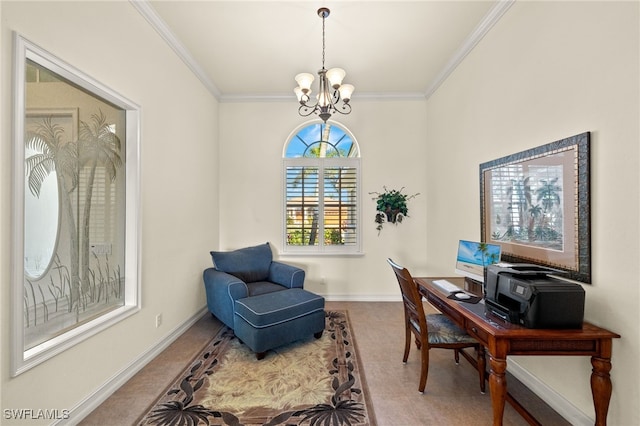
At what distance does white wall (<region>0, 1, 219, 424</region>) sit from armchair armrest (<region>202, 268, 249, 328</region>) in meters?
0.23

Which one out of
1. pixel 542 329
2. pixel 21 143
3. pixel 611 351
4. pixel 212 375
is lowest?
pixel 212 375

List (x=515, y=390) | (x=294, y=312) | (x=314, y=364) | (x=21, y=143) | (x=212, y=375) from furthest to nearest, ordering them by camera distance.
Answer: (x=294, y=312), (x=314, y=364), (x=212, y=375), (x=515, y=390), (x=21, y=143)

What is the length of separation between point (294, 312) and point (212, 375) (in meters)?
0.86

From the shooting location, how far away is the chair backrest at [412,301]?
1.96 metres

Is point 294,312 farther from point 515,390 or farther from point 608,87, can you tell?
point 608,87

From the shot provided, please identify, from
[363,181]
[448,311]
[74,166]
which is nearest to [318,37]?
[363,181]

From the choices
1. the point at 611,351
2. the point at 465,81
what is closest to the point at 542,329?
the point at 611,351

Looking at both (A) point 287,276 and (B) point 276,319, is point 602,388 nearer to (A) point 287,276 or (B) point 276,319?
(B) point 276,319

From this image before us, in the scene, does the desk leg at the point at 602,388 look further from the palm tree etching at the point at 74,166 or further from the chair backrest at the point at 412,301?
the palm tree etching at the point at 74,166

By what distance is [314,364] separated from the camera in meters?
2.40

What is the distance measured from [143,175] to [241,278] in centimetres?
165

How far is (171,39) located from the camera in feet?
8.91

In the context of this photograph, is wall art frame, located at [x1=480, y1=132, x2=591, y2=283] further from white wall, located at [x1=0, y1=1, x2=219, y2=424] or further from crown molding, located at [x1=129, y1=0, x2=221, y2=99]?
crown molding, located at [x1=129, y1=0, x2=221, y2=99]

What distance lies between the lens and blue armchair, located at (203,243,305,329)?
9.41 ft
